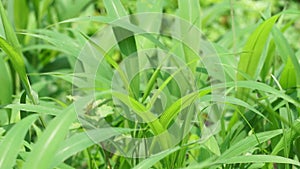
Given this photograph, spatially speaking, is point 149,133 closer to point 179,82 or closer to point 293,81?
point 179,82

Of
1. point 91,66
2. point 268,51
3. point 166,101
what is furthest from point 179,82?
point 268,51

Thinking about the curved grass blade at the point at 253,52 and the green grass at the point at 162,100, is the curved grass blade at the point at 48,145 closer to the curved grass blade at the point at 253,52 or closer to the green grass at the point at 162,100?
the green grass at the point at 162,100

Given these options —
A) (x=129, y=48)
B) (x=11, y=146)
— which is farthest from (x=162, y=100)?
(x=11, y=146)

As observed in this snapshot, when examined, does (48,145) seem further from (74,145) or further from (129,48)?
(129,48)

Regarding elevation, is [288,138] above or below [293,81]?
below

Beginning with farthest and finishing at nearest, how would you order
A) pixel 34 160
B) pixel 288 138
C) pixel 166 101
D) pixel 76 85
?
pixel 76 85 → pixel 166 101 → pixel 288 138 → pixel 34 160

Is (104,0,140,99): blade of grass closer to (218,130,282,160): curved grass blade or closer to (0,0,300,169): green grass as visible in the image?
(0,0,300,169): green grass

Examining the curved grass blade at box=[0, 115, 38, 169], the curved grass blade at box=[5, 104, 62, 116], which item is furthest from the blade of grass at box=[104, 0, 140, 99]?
the curved grass blade at box=[0, 115, 38, 169]

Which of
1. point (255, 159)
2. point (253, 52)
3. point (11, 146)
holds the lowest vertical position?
point (255, 159)

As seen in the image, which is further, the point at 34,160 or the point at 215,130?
the point at 215,130
